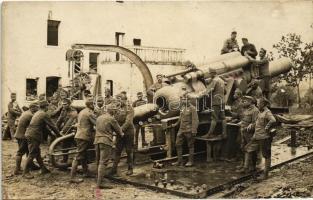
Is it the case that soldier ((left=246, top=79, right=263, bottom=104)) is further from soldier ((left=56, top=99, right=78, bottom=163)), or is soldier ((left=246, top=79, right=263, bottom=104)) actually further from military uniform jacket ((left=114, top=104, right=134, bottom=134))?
soldier ((left=56, top=99, right=78, bottom=163))

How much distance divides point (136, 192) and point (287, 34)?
6.50 metres

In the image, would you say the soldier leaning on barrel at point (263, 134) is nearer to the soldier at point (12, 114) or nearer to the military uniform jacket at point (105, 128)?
the military uniform jacket at point (105, 128)

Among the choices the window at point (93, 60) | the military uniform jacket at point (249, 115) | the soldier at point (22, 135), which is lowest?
the soldier at point (22, 135)

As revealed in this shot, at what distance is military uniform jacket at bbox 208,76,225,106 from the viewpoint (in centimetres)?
982

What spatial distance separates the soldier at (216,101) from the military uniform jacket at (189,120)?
0.74m

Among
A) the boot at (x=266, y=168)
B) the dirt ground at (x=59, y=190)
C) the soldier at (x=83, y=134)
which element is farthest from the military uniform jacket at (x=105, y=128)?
the boot at (x=266, y=168)

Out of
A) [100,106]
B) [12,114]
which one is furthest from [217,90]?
[12,114]

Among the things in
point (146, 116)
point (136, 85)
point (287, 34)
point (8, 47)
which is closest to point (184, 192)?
point (146, 116)

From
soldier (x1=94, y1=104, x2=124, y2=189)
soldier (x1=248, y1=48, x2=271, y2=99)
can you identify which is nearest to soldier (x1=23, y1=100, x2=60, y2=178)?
soldier (x1=94, y1=104, x2=124, y2=189)

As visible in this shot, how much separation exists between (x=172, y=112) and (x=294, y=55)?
19.4 ft

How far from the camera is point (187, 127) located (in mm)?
9180

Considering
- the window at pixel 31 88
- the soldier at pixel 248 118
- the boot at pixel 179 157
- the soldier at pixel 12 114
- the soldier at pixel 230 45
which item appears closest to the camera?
the soldier at pixel 248 118

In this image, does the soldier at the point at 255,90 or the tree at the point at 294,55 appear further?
the tree at the point at 294,55

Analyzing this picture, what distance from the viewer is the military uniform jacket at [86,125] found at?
820 centimetres
